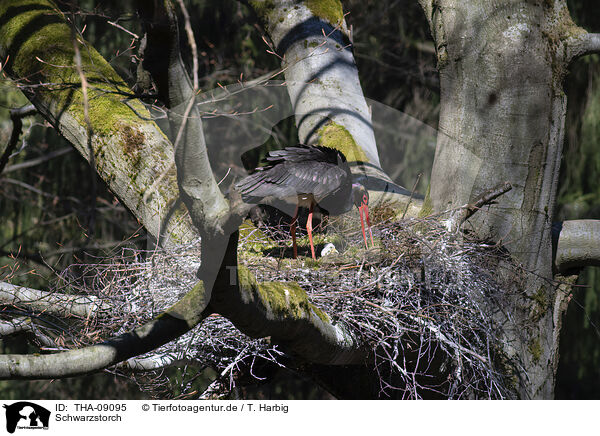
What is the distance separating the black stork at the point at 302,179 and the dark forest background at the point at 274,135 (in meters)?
2.48

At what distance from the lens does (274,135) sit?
540 centimetres

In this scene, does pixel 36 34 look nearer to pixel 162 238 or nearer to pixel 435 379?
pixel 162 238

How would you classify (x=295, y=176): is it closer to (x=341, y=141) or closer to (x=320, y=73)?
(x=341, y=141)

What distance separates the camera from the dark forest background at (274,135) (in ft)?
17.0

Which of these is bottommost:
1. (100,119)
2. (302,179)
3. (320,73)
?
A: (302,179)

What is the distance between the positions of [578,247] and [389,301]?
43.0 inches

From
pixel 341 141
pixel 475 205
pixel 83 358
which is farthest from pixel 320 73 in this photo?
pixel 83 358

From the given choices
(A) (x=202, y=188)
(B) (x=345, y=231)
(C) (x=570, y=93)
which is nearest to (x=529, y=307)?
(B) (x=345, y=231)

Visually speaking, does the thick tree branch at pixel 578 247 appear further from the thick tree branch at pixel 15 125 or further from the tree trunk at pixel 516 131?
the thick tree branch at pixel 15 125

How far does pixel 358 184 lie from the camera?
3145 mm

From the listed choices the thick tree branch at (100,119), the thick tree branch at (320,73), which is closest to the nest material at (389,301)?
the thick tree branch at (100,119)

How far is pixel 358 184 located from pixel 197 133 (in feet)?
5.91

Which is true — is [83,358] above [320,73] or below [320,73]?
below

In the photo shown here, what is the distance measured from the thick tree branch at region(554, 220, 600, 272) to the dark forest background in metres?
2.06
